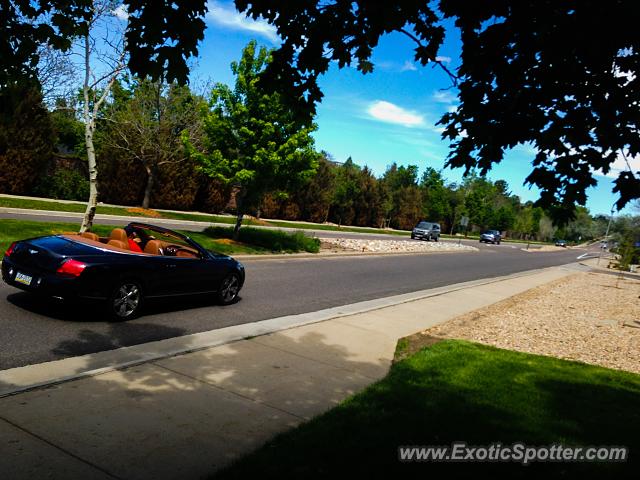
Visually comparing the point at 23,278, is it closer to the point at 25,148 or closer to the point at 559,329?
the point at 559,329

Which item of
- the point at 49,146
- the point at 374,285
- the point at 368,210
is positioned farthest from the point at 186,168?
the point at 368,210

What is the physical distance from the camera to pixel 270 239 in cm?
1978

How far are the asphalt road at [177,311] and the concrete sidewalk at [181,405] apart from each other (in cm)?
59

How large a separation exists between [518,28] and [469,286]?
1477 cm

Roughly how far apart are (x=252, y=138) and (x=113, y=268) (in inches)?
469

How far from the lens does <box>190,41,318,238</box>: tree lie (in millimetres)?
17516

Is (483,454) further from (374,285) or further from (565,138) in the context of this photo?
(374,285)

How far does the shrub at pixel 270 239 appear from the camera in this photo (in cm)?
1950

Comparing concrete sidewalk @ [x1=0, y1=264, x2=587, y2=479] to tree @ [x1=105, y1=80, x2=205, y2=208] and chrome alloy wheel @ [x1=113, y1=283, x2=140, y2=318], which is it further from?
tree @ [x1=105, y1=80, x2=205, y2=208]

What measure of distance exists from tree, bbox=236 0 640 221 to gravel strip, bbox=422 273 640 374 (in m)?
5.67

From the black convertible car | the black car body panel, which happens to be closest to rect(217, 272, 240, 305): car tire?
the black convertible car

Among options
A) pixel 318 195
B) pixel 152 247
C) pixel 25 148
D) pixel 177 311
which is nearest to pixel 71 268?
pixel 152 247

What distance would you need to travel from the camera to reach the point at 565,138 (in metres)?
3.79

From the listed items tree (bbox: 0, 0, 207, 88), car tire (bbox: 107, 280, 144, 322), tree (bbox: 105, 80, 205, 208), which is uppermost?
tree (bbox: 105, 80, 205, 208)
